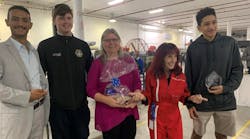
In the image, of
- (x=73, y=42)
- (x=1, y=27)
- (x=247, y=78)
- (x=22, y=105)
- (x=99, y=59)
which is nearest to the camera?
(x=22, y=105)

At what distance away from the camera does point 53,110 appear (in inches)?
66.6

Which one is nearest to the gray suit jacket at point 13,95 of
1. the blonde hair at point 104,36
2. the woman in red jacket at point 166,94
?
the blonde hair at point 104,36

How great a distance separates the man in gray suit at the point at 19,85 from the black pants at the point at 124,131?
56cm

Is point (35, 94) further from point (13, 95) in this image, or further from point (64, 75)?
point (64, 75)

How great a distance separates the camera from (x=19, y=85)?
1429 millimetres

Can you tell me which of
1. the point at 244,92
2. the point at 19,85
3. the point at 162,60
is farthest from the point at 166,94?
the point at 244,92

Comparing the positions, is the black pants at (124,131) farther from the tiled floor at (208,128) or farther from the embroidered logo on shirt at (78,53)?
the tiled floor at (208,128)

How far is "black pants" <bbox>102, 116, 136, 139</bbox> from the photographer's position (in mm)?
1608

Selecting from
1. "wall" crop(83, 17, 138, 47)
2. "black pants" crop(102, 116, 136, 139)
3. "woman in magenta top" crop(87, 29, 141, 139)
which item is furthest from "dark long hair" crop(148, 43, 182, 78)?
"wall" crop(83, 17, 138, 47)

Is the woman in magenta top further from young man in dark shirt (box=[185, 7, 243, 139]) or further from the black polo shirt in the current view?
young man in dark shirt (box=[185, 7, 243, 139])

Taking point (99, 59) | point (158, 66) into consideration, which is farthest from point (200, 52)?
point (99, 59)

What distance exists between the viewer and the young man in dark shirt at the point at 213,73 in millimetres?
1742

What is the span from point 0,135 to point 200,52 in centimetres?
170

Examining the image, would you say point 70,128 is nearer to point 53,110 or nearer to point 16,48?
point 53,110
